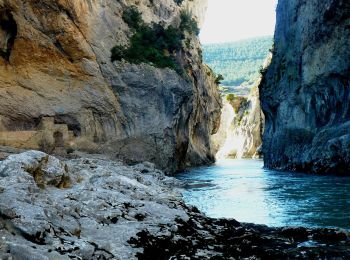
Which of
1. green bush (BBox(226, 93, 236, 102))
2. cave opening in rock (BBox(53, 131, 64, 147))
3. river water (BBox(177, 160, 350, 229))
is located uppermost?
green bush (BBox(226, 93, 236, 102))

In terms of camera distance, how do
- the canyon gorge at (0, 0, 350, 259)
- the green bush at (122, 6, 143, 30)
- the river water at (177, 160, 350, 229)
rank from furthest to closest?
the green bush at (122, 6, 143, 30) → the river water at (177, 160, 350, 229) → the canyon gorge at (0, 0, 350, 259)

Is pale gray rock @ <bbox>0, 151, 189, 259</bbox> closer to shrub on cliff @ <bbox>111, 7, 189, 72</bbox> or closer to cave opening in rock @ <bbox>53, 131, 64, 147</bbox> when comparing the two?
cave opening in rock @ <bbox>53, 131, 64, 147</bbox>

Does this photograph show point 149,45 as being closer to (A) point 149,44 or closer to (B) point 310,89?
(A) point 149,44

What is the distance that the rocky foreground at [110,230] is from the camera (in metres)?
6.52

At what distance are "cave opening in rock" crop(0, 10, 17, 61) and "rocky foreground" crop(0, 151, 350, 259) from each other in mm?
18475

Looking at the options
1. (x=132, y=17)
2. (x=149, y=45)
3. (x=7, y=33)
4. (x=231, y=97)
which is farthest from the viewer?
(x=231, y=97)

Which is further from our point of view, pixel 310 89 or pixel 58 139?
pixel 310 89

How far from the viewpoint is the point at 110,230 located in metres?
8.16

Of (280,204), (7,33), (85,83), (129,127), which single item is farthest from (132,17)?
(280,204)

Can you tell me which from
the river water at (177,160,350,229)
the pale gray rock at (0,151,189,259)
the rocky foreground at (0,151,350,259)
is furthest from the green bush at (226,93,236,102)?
the rocky foreground at (0,151,350,259)

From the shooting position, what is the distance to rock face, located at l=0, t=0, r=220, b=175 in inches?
1070

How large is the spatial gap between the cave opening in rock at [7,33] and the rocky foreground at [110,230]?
60.6ft

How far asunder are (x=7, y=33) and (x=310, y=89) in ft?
87.5

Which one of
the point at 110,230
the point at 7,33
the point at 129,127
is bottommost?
the point at 110,230
